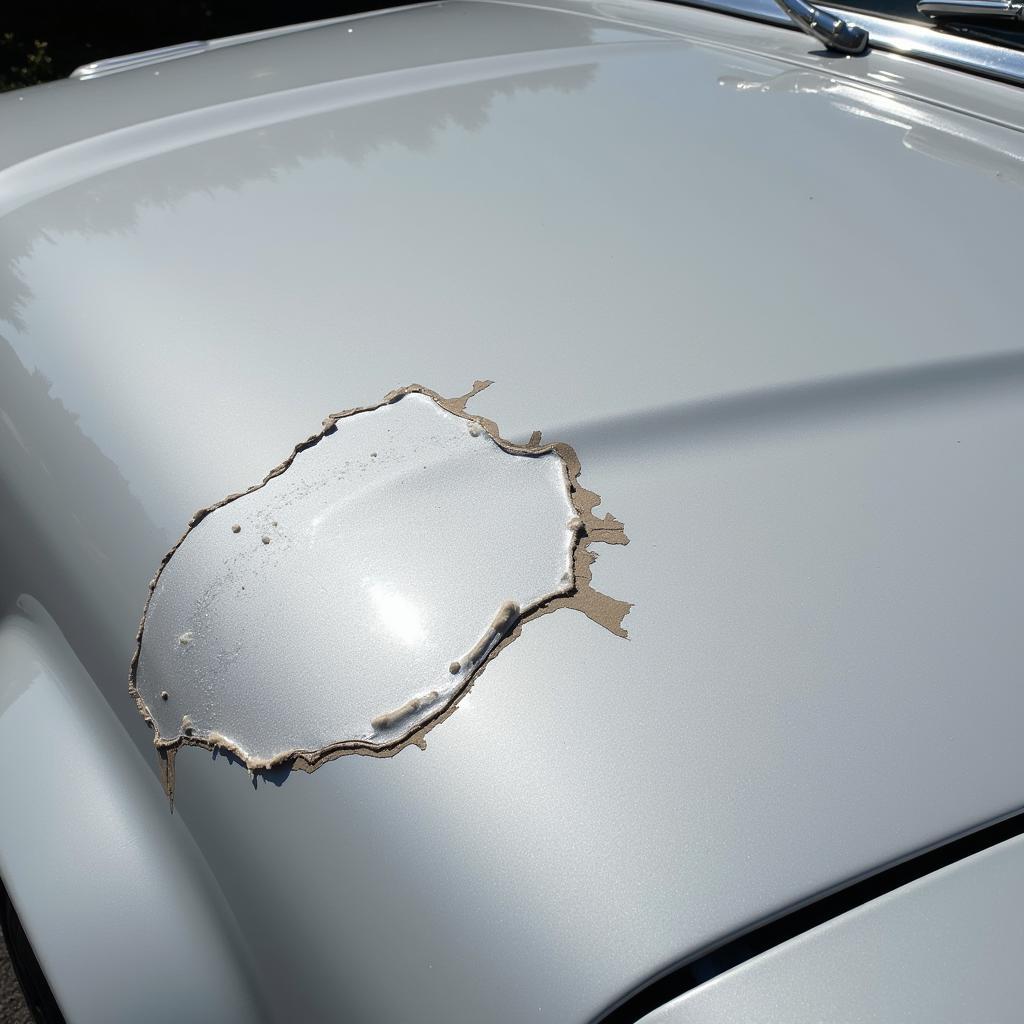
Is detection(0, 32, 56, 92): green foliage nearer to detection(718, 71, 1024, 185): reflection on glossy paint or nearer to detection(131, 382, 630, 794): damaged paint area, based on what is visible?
detection(718, 71, 1024, 185): reflection on glossy paint

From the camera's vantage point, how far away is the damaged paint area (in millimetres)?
925

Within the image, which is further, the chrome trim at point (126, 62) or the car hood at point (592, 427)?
the chrome trim at point (126, 62)

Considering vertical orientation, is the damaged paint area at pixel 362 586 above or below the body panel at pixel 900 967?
above

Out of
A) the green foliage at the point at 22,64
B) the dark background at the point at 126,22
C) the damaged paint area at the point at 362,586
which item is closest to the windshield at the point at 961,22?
the damaged paint area at the point at 362,586

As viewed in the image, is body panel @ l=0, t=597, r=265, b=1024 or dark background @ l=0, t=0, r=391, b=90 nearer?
body panel @ l=0, t=597, r=265, b=1024

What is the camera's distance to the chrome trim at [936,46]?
1.82m

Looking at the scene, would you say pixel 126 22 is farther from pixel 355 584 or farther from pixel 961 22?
pixel 355 584

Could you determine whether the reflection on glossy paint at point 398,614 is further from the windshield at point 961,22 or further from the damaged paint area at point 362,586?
the windshield at point 961,22

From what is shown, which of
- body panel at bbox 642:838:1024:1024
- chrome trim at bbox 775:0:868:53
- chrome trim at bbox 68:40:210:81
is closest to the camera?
body panel at bbox 642:838:1024:1024

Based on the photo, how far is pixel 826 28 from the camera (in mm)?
2031

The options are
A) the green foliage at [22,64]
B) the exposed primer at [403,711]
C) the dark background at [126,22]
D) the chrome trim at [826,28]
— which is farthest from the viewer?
the dark background at [126,22]

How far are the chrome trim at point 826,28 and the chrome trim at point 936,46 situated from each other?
0.12ft

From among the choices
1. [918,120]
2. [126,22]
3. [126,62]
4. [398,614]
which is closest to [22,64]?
[126,22]

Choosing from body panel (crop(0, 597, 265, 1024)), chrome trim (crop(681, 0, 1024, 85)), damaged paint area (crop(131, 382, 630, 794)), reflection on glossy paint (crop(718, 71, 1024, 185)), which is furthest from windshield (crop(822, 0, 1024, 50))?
body panel (crop(0, 597, 265, 1024))
